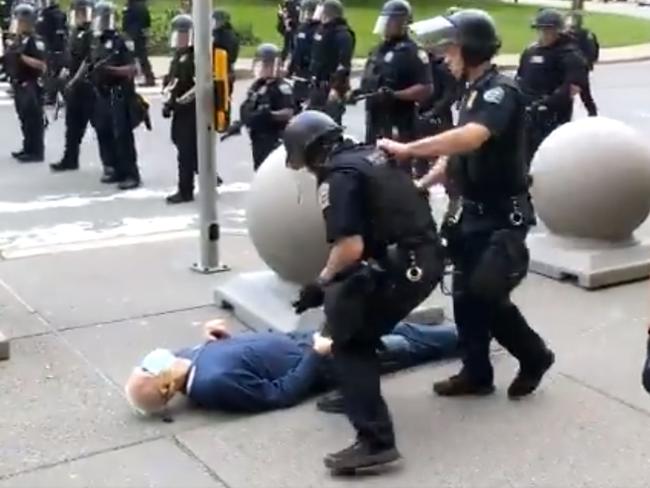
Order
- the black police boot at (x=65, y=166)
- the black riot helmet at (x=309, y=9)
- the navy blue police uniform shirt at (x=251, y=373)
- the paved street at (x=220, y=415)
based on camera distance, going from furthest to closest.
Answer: the black riot helmet at (x=309, y=9)
the black police boot at (x=65, y=166)
the navy blue police uniform shirt at (x=251, y=373)
the paved street at (x=220, y=415)

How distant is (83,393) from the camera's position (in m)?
6.00

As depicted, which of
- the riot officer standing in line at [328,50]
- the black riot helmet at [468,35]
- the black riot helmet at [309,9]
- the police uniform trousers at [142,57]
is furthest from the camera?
the police uniform trousers at [142,57]

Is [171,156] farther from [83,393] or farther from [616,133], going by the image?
[83,393]

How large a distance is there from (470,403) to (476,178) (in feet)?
3.66

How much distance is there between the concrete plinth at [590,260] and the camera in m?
7.87

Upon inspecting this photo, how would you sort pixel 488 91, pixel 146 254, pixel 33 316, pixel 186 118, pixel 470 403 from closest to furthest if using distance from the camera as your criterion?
pixel 488 91 < pixel 470 403 < pixel 33 316 < pixel 146 254 < pixel 186 118

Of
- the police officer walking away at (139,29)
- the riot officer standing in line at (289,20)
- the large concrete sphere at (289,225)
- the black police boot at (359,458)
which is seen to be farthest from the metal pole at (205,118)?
the police officer walking away at (139,29)

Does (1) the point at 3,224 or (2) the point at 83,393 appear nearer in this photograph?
(2) the point at 83,393

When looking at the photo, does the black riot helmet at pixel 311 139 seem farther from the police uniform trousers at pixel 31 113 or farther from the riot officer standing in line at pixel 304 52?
the riot officer standing in line at pixel 304 52

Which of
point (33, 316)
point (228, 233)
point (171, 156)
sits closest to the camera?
point (33, 316)

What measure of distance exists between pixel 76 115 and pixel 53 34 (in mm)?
6213

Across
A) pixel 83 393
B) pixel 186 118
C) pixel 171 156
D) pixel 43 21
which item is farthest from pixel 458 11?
pixel 43 21

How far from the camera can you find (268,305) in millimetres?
7004

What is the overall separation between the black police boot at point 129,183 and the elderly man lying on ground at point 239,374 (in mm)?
6083
